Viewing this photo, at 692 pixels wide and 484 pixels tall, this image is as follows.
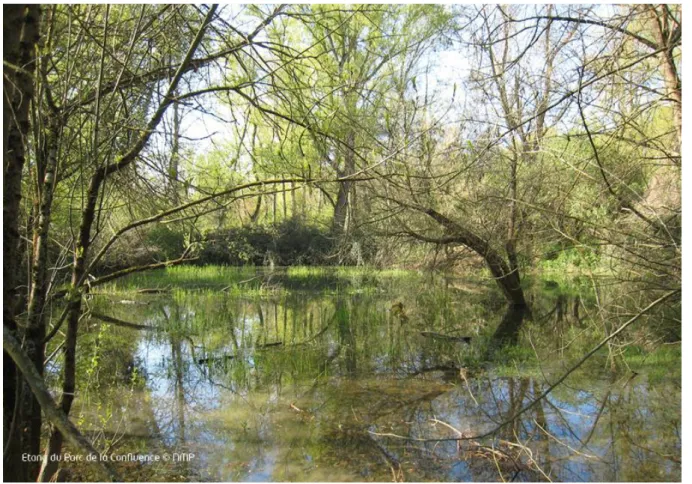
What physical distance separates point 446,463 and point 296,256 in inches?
622

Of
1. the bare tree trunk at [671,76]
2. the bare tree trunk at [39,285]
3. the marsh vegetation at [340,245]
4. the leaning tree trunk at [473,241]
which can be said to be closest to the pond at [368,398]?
the marsh vegetation at [340,245]

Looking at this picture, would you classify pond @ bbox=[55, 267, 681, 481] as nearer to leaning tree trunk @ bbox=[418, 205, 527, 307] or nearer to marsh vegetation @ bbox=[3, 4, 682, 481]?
marsh vegetation @ bbox=[3, 4, 682, 481]

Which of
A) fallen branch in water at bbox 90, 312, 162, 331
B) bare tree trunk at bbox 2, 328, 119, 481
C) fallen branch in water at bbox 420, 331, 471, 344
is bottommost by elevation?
fallen branch in water at bbox 420, 331, 471, 344

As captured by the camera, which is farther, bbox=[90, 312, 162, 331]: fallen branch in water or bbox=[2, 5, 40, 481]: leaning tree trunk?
bbox=[90, 312, 162, 331]: fallen branch in water

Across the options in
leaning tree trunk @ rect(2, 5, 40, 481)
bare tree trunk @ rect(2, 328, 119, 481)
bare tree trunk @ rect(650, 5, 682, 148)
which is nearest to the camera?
bare tree trunk @ rect(2, 328, 119, 481)

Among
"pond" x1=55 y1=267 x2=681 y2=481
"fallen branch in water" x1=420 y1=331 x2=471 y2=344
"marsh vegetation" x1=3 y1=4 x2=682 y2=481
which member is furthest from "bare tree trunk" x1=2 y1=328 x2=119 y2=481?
"fallen branch in water" x1=420 y1=331 x2=471 y2=344

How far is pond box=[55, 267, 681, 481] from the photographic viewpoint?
3791 mm

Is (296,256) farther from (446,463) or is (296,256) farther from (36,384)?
(36,384)

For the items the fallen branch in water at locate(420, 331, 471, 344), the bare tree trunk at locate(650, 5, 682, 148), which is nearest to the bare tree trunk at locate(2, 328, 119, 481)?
the bare tree trunk at locate(650, 5, 682, 148)

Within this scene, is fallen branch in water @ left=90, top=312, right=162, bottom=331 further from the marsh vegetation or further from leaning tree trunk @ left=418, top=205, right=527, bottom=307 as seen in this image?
leaning tree trunk @ left=418, top=205, right=527, bottom=307

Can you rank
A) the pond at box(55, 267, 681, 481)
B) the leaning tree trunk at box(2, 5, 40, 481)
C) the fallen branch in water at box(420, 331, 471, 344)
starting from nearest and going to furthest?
1. the leaning tree trunk at box(2, 5, 40, 481)
2. the pond at box(55, 267, 681, 481)
3. the fallen branch in water at box(420, 331, 471, 344)

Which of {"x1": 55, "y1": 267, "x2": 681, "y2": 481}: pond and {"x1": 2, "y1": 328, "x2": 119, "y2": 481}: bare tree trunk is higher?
{"x1": 2, "y1": 328, "x2": 119, "y2": 481}: bare tree trunk

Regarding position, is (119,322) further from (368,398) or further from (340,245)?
(368,398)
